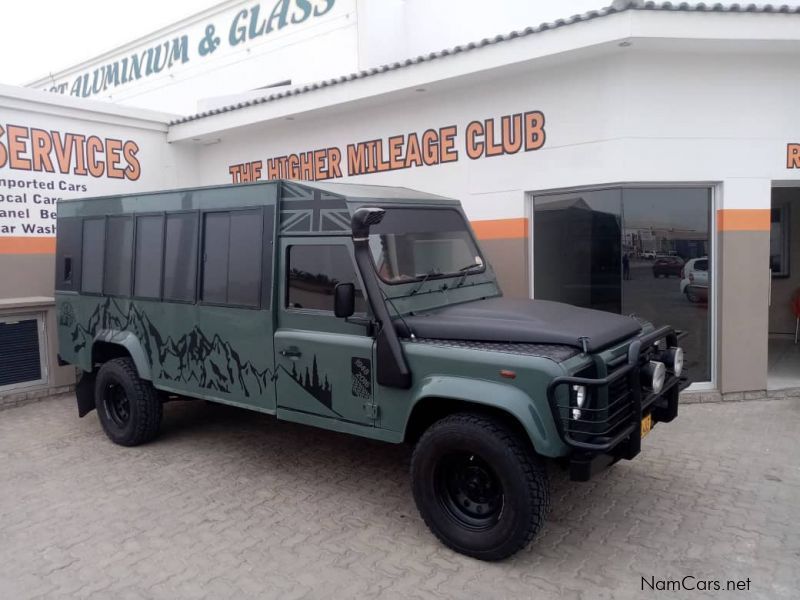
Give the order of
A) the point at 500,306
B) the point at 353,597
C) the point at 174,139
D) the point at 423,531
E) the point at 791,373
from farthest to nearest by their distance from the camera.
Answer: the point at 174,139 → the point at 791,373 → the point at 500,306 → the point at 423,531 → the point at 353,597

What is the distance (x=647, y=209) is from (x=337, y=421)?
164 inches

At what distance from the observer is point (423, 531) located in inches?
163

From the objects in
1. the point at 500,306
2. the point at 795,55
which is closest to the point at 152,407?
the point at 500,306

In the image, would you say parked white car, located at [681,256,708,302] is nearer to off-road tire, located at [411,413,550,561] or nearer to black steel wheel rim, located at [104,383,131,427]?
off-road tire, located at [411,413,550,561]

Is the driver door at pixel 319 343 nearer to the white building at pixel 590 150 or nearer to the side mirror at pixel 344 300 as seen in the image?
the side mirror at pixel 344 300

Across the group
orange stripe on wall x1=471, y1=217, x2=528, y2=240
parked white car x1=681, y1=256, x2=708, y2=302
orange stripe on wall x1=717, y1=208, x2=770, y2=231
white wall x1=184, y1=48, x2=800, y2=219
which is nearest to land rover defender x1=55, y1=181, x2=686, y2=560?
orange stripe on wall x1=471, y1=217, x2=528, y2=240

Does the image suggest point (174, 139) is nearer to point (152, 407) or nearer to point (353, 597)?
point (152, 407)

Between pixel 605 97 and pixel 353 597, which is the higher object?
pixel 605 97

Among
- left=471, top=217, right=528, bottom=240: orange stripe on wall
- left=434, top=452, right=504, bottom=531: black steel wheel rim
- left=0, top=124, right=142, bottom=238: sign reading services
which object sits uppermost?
left=0, top=124, right=142, bottom=238: sign reading services

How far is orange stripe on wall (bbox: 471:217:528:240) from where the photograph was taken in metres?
7.13

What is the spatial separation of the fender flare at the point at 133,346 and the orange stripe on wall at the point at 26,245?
292 cm

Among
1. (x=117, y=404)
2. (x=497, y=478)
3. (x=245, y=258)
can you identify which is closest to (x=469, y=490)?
(x=497, y=478)

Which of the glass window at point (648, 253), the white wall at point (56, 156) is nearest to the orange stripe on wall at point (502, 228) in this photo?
the glass window at point (648, 253)

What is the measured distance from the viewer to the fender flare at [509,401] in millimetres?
3420
